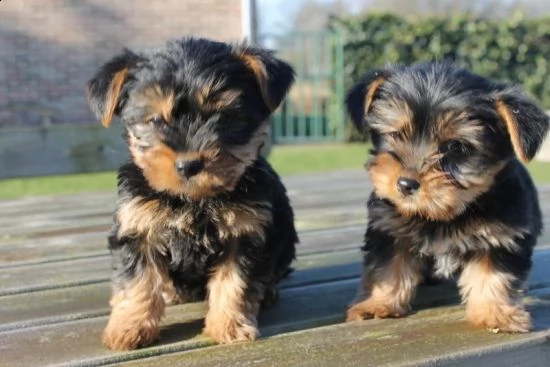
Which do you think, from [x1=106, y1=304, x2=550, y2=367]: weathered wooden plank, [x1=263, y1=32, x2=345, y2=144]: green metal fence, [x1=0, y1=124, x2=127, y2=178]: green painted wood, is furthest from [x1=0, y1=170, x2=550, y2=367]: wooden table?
[x1=263, y1=32, x2=345, y2=144]: green metal fence

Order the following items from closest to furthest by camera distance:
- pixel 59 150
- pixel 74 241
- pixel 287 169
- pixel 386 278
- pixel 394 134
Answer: pixel 394 134, pixel 386 278, pixel 74 241, pixel 59 150, pixel 287 169

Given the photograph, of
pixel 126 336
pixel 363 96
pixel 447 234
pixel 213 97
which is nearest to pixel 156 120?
pixel 213 97

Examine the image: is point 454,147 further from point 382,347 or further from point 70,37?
point 70,37

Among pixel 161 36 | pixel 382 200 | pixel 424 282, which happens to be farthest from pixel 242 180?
pixel 161 36

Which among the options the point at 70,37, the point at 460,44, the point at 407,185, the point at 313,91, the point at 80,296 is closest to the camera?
the point at 407,185

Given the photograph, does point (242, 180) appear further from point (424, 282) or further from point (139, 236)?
point (424, 282)

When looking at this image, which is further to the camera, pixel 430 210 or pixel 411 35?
pixel 411 35

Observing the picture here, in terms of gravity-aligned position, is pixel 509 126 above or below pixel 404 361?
above

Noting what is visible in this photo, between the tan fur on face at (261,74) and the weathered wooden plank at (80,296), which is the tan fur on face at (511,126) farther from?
the weathered wooden plank at (80,296)
